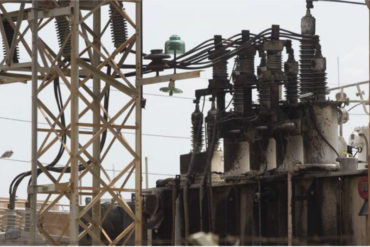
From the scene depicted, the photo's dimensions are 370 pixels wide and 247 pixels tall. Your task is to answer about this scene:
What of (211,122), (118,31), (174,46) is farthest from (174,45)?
(211,122)

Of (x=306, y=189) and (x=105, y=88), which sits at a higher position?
(x=105, y=88)

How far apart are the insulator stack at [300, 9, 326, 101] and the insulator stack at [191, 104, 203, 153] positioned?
315cm

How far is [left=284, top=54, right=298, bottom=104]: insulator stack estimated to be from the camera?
25458 millimetres

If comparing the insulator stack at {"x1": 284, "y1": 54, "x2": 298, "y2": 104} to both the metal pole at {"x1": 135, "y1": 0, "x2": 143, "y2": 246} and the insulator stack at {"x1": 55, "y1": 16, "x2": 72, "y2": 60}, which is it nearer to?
the metal pole at {"x1": 135, "y1": 0, "x2": 143, "y2": 246}

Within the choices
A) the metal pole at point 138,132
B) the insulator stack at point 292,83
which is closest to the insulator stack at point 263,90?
the insulator stack at point 292,83

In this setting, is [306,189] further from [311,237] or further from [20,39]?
[20,39]

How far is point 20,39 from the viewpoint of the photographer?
25.5m

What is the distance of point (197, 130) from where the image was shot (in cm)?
2770

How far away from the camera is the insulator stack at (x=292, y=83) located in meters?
25.5

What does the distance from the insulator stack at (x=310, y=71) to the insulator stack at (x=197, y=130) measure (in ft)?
10.3

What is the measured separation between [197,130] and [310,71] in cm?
393

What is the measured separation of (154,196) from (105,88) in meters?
4.89

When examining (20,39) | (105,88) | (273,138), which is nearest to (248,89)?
(273,138)

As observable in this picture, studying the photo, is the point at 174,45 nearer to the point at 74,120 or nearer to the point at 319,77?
the point at 74,120
